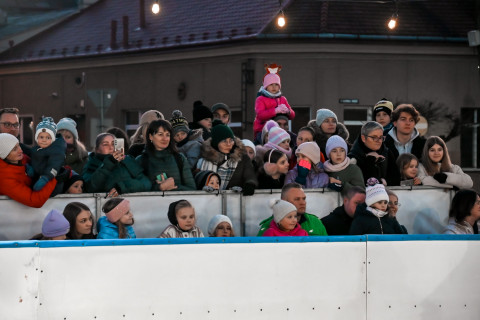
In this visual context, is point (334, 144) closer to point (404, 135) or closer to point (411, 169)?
point (411, 169)

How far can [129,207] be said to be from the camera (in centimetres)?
786

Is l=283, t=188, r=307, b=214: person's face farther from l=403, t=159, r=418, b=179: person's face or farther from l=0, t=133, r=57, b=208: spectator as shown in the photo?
l=0, t=133, r=57, b=208: spectator

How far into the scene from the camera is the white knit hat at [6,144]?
796 cm

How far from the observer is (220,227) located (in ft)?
25.5

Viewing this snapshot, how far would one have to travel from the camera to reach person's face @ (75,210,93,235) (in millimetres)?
7523

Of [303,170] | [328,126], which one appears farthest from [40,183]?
[328,126]

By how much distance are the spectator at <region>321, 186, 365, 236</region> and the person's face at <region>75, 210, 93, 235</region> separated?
89.2 inches

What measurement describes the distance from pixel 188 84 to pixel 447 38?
7200 mm

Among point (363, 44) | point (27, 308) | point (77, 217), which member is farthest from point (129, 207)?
point (363, 44)

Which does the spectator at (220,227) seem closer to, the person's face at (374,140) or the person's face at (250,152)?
the person's face at (250,152)

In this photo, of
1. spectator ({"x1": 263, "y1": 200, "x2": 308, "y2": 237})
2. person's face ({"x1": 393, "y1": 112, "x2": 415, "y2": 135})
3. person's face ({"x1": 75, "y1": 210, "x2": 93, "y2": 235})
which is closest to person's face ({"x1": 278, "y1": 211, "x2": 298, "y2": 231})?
spectator ({"x1": 263, "y1": 200, "x2": 308, "y2": 237})

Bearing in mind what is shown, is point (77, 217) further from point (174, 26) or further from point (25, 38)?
point (25, 38)

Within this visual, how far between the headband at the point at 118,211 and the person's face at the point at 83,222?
0.62 ft

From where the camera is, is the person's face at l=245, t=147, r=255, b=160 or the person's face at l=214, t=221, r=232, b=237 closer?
the person's face at l=214, t=221, r=232, b=237
